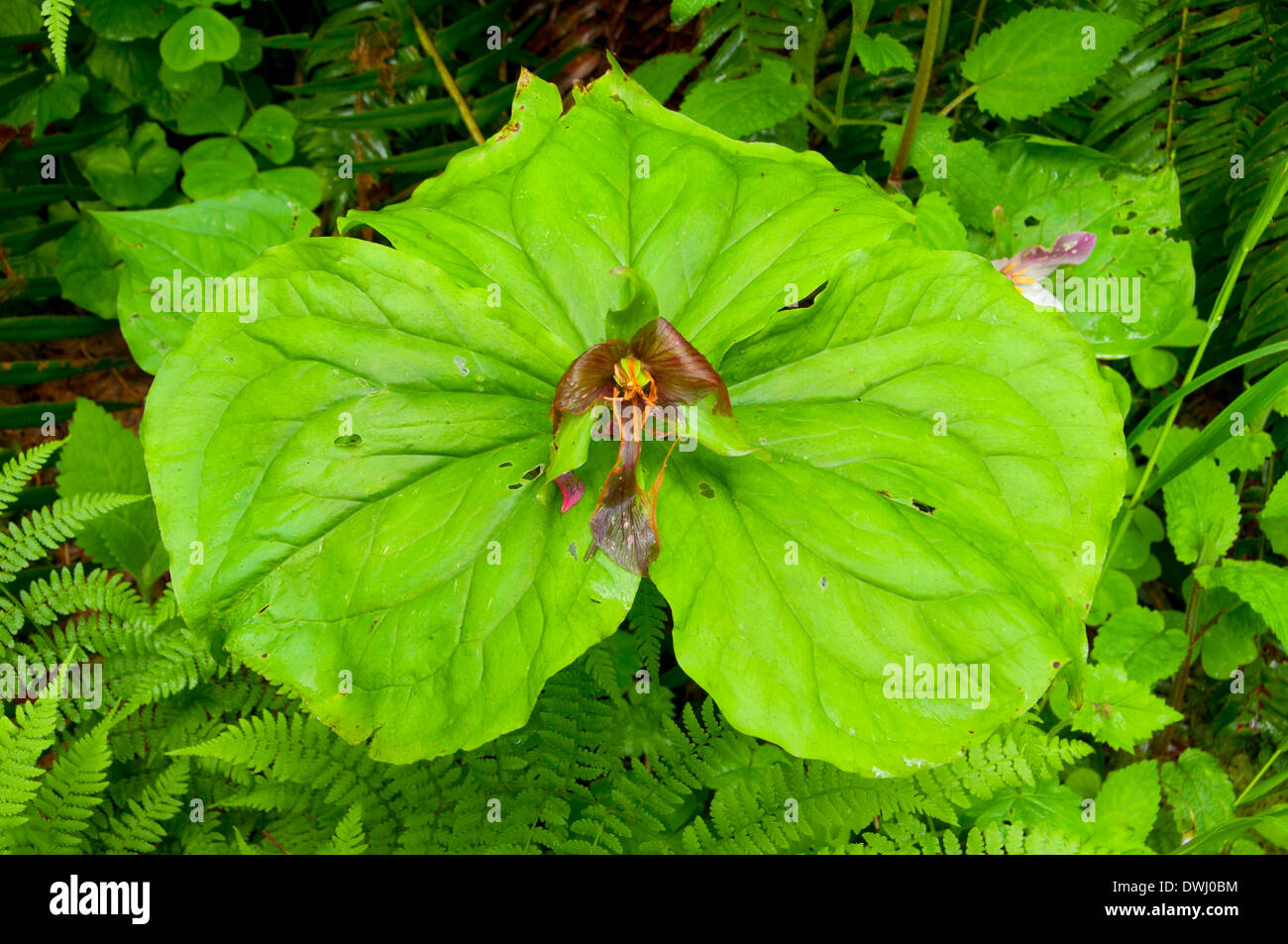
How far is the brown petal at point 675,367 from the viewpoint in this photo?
1255mm

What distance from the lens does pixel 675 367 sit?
4.19ft

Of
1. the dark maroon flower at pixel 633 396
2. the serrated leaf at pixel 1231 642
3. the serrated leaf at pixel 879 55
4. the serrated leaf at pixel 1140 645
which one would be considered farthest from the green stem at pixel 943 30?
the serrated leaf at pixel 1231 642

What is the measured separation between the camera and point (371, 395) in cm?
135

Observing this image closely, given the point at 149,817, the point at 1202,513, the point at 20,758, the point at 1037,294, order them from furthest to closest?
the point at 1202,513 < the point at 1037,294 < the point at 149,817 < the point at 20,758

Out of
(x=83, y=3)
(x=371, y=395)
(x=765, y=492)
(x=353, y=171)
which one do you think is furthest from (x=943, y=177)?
(x=83, y=3)

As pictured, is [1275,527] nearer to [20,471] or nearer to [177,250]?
[177,250]

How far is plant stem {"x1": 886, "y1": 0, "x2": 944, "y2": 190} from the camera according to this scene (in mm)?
1780

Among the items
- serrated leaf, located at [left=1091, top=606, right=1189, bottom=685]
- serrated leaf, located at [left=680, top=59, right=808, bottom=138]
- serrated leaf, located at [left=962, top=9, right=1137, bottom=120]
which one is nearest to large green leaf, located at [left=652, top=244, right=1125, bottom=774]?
serrated leaf, located at [left=680, top=59, right=808, bottom=138]

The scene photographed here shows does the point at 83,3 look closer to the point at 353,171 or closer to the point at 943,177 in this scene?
the point at 353,171

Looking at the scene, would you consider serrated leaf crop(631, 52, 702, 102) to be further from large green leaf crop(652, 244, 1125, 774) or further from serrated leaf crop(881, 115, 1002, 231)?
large green leaf crop(652, 244, 1125, 774)

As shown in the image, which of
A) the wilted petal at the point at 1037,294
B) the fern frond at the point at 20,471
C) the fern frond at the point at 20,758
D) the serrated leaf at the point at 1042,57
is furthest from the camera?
the serrated leaf at the point at 1042,57

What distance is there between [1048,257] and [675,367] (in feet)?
3.66

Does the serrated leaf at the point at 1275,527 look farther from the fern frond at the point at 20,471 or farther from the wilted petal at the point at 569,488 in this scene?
the fern frond at the point at 20,471

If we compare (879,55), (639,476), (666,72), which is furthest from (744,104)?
(639,476)
